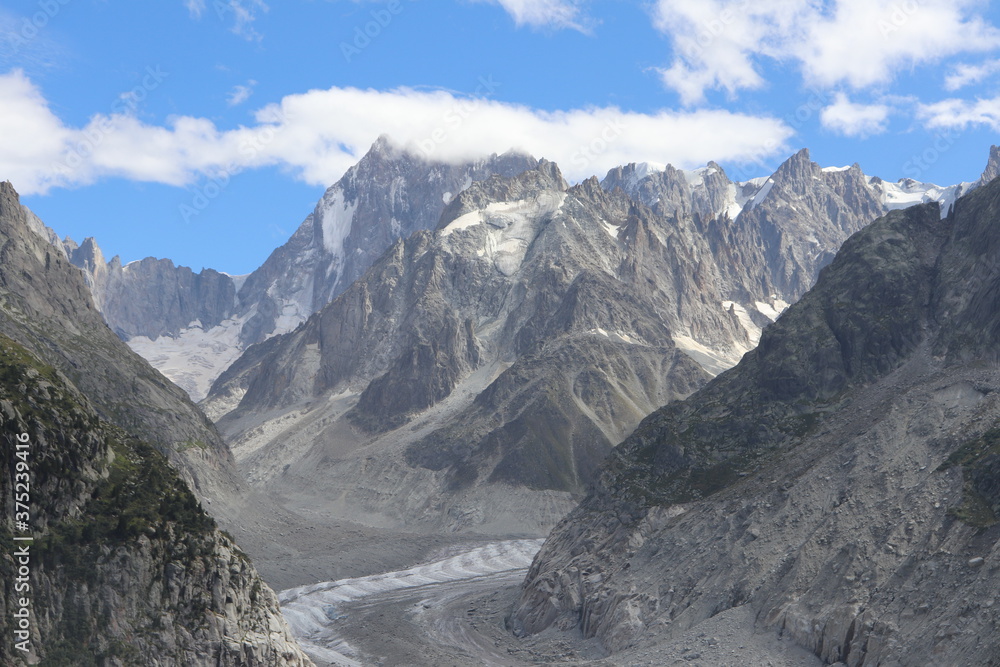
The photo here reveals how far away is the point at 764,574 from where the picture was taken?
144 m

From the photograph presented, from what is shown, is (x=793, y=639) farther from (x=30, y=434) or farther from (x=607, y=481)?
(x=30, y=434)

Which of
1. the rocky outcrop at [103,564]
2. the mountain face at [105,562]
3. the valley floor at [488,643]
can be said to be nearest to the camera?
the rocky outcrop at [103,564]

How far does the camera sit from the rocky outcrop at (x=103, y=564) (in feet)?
324

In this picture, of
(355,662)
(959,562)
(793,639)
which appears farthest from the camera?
(355,662)

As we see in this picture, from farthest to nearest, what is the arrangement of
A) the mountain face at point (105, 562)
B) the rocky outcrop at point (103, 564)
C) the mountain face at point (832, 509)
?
1. the mountain face at point (832, 509)
2. the mountain face at point (105, 562)
3. the rocky outcrop at point (103, 564)

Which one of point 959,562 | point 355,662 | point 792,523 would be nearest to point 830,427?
point 792,523

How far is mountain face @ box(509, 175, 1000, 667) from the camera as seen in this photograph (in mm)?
125062

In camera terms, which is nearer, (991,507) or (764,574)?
(991,507)

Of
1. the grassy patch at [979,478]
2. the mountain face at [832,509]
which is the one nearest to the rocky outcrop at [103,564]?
the mountain face at [832,509]

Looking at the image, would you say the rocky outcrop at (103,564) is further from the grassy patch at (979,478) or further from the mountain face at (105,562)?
the grassy patch at (979,478)

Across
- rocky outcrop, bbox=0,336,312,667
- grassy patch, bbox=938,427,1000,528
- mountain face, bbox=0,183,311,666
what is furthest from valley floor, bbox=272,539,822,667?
rocky outcrop, bbox=0,336,312,667

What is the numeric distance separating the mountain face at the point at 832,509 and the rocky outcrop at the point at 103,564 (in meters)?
57.6

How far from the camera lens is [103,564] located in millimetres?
103000

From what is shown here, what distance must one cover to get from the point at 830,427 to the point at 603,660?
174ft
